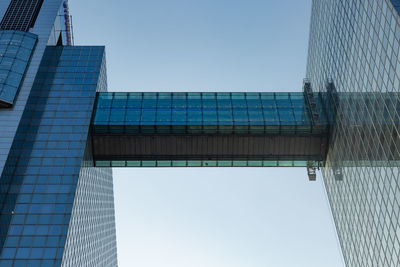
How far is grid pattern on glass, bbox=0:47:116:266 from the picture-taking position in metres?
50.6

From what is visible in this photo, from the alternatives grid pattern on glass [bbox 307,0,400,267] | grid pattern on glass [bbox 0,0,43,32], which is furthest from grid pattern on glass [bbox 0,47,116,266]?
grid pattern on glass [bbox 307,0,400,267]

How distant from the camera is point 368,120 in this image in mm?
48188

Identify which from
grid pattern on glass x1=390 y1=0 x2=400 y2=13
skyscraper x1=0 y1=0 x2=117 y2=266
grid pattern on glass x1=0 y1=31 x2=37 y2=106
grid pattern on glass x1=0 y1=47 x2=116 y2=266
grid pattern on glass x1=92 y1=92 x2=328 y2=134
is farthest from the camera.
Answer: grid pattern on glass x1=92 y1=92 x2=328 y2=134

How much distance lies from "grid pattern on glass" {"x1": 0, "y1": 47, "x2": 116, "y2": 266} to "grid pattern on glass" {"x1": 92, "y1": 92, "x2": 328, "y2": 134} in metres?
4.03

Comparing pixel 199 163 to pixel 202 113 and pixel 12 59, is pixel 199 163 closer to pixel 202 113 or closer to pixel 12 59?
pixel 202 113

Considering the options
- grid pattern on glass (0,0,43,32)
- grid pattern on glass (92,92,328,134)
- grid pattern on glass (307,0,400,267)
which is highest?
grid pattern on glass (0,0,43,32)

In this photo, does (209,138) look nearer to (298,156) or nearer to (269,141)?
(269,141)

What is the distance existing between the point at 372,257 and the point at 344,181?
12025 millimetres

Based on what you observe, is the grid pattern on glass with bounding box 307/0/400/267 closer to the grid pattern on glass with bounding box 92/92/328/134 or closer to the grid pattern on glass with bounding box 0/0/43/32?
the grid pattern on glass with bounding box 92/92/328/134

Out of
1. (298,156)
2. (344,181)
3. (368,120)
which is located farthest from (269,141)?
(368,120)

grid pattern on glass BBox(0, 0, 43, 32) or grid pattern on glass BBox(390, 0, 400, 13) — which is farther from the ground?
grid pattern on glass BBox(0, 0, 43, 32)

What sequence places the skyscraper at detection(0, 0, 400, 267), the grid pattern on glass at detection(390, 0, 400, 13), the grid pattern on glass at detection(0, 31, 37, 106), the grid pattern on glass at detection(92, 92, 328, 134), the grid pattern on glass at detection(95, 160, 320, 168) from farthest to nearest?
1. the grid pattern on glass at detection(95, 160, 320, 168)
2. the grid pattern on glass at detection(92, 92, 328, 134)
3. the grid pattern on glass at detection(0, 31, 37, 106)
4. the skyscraper at detection(0, 0, 400, 267)
5. the grid pattern on glass at detection(390, 0, 400, 13)

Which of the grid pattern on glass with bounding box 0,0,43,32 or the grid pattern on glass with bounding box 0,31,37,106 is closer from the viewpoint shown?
the grid pattern on glass with bounding box 0,31,37,106

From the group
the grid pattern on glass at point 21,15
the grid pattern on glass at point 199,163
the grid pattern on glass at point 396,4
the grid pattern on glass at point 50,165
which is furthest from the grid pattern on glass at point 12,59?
the grid pattern on glass at point 396,4
